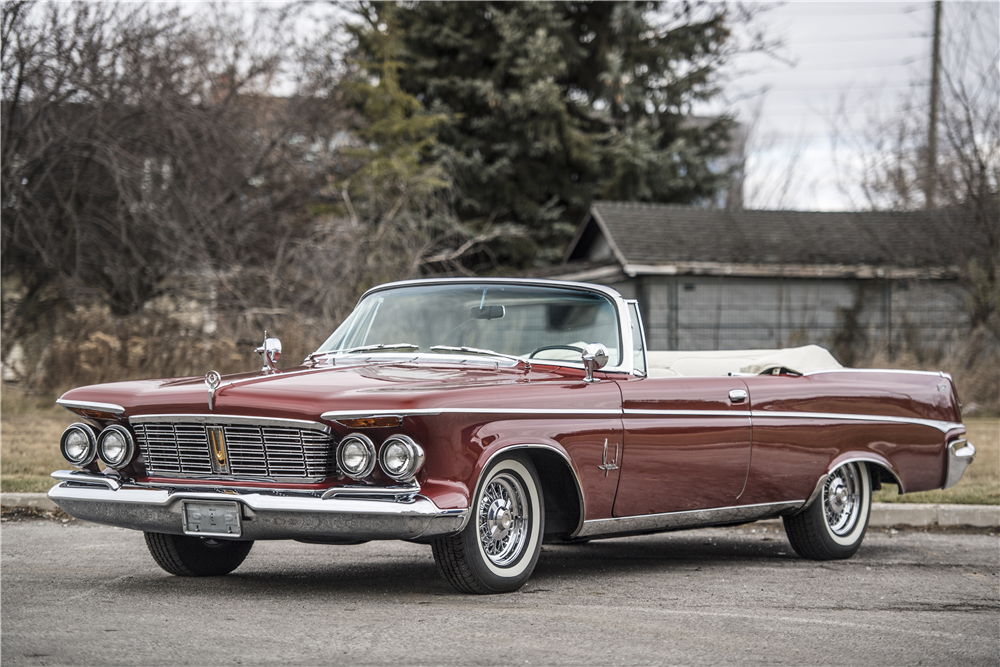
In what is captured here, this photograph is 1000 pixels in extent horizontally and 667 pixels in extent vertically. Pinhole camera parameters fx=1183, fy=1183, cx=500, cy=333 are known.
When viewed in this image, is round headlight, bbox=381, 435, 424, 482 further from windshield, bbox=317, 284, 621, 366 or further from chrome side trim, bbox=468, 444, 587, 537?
windshield, bbox=317, 284, 621, 366

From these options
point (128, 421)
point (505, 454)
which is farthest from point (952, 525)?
point (128, 421)

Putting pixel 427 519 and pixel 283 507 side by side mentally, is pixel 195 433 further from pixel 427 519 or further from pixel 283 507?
pixel 427 519

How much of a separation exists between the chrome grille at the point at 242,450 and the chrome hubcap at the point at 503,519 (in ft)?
2.69

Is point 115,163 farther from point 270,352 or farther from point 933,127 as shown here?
point 933,127

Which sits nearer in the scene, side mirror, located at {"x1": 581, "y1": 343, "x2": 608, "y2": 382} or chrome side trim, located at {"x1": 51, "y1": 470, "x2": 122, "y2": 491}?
chrome side trim, located at {"x1": 51, "y1": 470, "x2": 122, "y2": 491}

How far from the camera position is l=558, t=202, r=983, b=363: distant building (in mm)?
22188

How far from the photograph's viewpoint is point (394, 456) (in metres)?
5.32

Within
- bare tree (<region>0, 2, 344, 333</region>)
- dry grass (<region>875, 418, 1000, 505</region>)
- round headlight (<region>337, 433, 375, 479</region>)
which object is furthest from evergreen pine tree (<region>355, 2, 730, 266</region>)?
round headlight (<region>337, 433, 375, 479</region>)

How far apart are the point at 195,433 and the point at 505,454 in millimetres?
1504

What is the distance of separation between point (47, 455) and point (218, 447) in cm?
677

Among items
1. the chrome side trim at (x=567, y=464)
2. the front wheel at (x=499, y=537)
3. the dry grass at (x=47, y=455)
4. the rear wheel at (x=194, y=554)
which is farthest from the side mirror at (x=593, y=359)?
the dry grass at (x=47, y=455)

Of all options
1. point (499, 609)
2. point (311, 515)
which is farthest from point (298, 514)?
point (499, 609)

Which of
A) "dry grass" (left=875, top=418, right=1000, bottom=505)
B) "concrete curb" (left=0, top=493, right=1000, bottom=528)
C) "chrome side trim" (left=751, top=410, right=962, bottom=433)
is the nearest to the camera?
"chrome side trim" (left=751, top=410, right=962, bottom=433)

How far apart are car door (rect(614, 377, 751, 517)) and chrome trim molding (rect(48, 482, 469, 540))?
1413 millimetres
